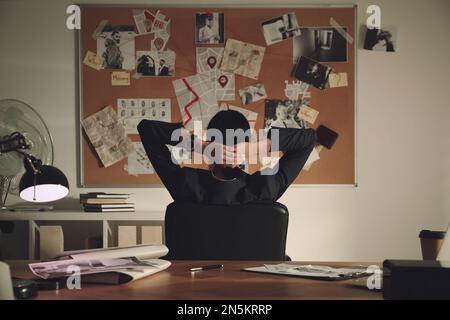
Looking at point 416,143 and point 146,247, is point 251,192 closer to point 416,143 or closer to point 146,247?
point 146,247

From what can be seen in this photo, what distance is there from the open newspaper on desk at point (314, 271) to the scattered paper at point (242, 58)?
2.32m

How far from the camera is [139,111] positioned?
3807 mm

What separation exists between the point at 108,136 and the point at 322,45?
149 centimetres

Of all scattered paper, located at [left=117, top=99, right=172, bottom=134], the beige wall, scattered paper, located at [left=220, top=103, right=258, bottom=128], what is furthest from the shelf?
scattered paper, located at [left=220, top=103, right=258, bottom=128]

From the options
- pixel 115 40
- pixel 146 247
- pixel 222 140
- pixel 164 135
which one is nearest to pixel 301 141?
pixel 222 140

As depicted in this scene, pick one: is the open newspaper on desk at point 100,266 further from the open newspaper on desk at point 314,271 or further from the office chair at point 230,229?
the office chair at point 230,229

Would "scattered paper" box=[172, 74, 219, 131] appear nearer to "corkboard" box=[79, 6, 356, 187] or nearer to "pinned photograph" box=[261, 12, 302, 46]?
"corkboard" box=[79, 6, 356, 187]

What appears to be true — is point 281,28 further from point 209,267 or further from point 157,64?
point 209,267

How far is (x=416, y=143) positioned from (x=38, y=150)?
241 centimetres

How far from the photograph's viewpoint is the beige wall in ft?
12.4

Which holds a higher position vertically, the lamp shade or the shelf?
the lamp shade

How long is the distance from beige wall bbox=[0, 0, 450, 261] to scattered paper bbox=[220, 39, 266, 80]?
0.94ft

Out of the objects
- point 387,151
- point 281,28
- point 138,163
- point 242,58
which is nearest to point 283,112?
point 242,58

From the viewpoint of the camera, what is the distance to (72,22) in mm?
3805
